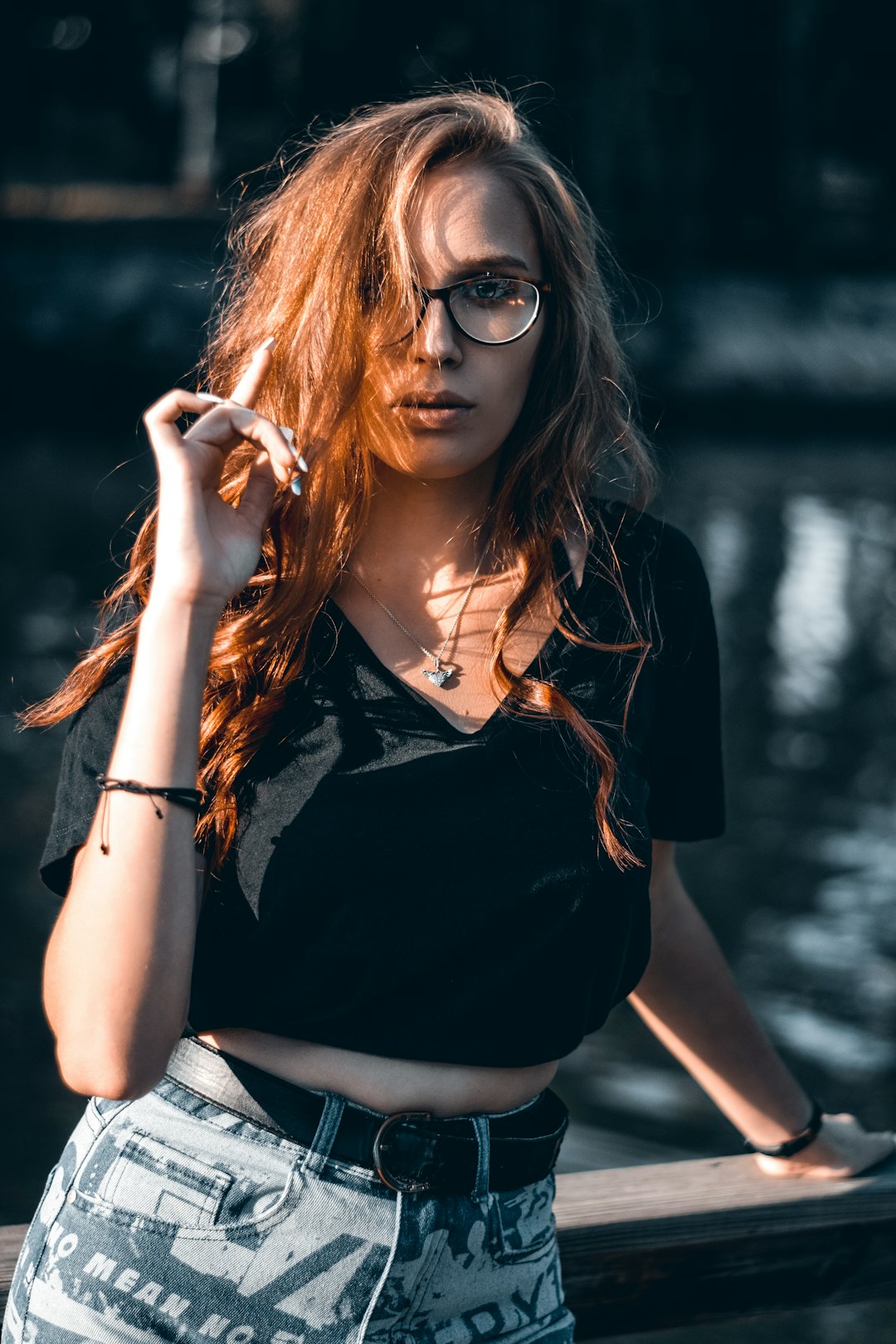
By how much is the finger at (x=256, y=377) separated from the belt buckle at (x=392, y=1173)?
0.70m

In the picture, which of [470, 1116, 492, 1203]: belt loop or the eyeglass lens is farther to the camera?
the eyeglass lens

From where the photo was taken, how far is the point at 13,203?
1766 centimetres

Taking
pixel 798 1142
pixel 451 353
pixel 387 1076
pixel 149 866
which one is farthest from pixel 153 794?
pixel 798 1142

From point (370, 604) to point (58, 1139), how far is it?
265 cm

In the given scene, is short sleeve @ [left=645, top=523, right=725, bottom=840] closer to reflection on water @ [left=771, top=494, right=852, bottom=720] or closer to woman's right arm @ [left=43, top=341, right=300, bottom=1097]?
woman's right arm @ [left=43, top=341, right=300, bottom=1097]

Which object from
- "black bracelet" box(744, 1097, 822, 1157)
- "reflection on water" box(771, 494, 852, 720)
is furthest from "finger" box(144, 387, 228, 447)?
"reflection on water" box(771, 494, 852, 720)

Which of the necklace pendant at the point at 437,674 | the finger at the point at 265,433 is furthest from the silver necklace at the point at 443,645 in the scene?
the finger at the point at 265,433

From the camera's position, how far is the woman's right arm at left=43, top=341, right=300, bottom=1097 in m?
1.35

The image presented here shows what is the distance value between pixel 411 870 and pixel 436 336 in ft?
1.85

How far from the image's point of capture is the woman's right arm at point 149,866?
135 cm

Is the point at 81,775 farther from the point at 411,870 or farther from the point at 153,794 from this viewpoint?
the point at 411,870

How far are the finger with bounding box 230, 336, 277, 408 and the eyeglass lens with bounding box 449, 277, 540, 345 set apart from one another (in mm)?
215

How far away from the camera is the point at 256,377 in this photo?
157 cm

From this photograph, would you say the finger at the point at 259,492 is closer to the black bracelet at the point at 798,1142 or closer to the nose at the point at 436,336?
the nose at the point at 436,336
